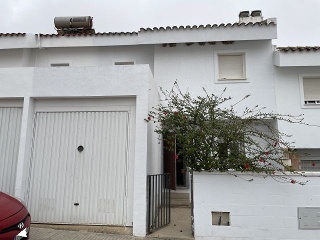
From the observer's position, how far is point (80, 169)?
6.63 metres

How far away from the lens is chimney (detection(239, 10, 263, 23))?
11.9 meters

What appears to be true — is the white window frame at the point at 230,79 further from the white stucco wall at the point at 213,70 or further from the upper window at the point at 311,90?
the upper window at the point at 311,90

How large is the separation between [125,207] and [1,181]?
3.33 metres

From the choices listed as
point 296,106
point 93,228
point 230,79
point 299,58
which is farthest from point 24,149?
point 299,58

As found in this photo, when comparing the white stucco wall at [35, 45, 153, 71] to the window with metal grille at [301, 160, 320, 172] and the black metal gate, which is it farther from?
the window with metal grille at [301, 160, 320, 172]

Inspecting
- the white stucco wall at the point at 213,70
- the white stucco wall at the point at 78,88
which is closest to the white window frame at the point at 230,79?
the white stucco wall at the point at 213,70

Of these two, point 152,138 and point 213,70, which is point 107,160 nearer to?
point 152,138

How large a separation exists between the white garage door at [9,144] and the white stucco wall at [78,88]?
39 centimetres

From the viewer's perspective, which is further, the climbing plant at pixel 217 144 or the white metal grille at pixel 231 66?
the white metal grille at pixel 231 66

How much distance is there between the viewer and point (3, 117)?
715 centimetres

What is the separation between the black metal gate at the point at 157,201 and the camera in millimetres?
6293

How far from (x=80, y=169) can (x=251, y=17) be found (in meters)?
9.93

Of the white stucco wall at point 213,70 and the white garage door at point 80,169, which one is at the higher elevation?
the white stucco wall at point 213,70

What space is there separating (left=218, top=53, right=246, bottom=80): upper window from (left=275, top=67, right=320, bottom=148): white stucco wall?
4.32 feet
